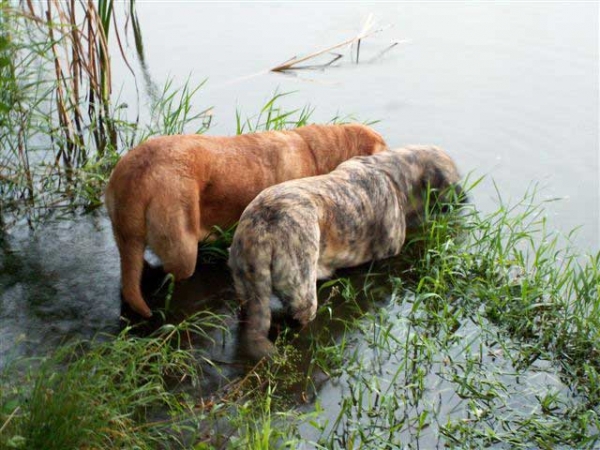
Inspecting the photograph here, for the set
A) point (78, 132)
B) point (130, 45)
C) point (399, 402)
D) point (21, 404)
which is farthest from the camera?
point (130, 45)

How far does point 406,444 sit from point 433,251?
1.78 metres

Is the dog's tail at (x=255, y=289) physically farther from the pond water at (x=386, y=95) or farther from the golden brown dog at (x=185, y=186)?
the golden brown dog at (x=185, y=186)

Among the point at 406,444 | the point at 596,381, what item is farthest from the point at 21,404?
the point at 596,381

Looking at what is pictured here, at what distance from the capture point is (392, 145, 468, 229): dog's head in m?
6.05

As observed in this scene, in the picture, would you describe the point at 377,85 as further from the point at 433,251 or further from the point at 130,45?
the point at 433,251

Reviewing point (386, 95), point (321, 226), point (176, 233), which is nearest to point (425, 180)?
point (321, 226)

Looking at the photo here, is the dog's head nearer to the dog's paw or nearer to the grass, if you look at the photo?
the grass

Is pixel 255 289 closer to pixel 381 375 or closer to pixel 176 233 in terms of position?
pixel 176 233

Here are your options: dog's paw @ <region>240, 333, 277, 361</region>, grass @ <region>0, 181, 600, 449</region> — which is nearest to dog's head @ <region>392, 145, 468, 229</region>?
grass @ <region>0, 181, 600, 449</region>

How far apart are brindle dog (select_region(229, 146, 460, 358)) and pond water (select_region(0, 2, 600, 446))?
1.41 feet

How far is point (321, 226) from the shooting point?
5.21 meters

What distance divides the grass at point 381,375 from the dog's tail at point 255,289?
152 mm

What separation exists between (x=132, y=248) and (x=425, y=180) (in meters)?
2.31

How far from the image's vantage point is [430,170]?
620cm
